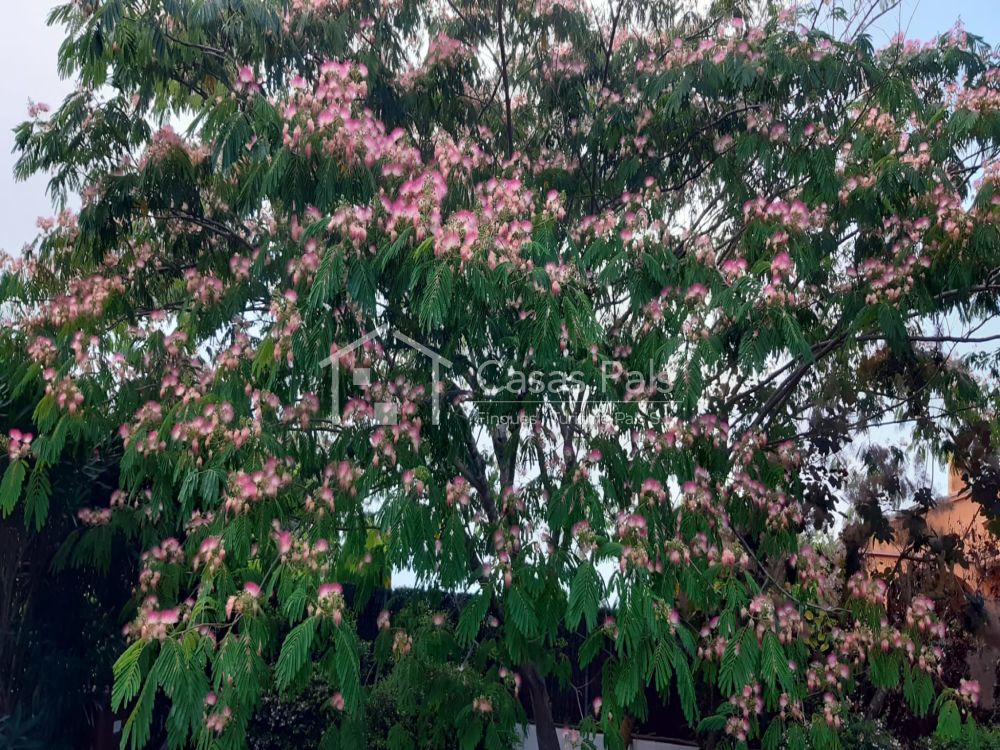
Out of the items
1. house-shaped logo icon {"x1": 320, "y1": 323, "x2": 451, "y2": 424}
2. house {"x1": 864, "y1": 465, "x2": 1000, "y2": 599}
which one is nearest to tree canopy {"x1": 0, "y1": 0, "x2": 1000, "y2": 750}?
house-shaped logo icon {"x1": 320, "y1": 323, "x2": 451, "y2": 424}

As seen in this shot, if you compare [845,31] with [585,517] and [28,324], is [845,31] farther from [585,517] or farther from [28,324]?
[28,324]

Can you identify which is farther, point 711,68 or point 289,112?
point 711,68

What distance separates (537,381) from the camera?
17.7ft

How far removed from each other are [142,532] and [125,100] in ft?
9.59

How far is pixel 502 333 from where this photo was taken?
510 cm

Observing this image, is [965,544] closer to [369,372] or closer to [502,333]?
[502,333]

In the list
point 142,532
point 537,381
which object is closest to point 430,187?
point 537,381

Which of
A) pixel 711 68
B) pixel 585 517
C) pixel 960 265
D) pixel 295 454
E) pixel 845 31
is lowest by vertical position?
pixel 585 517

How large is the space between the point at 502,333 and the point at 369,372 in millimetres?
758

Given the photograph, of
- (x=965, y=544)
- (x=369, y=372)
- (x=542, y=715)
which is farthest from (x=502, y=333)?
A: (x=965, y=544)

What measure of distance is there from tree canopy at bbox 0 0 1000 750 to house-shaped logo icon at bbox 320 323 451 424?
25 millimetres

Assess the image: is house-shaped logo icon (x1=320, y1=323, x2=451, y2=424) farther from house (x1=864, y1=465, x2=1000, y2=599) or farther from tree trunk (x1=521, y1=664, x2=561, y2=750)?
house (x1=864, y1=465, x2=1000, y2=599)

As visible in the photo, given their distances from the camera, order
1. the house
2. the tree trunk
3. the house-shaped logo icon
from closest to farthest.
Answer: the house-shaped logo icon → the tree trunk → the house

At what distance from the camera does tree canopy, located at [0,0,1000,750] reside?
4.85m
